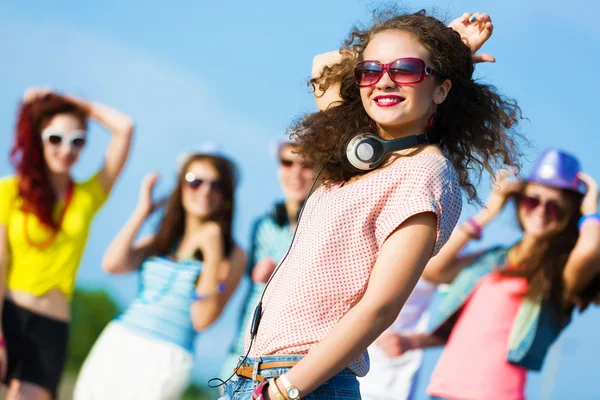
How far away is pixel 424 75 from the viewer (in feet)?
6.72

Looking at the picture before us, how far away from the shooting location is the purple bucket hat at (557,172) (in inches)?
209

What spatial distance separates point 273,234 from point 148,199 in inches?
42.7

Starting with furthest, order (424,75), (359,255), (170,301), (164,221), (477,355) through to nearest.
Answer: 1. (164,221)
2. (170,301)
3. (477,355)
4. (424,75)
5. (359,255)

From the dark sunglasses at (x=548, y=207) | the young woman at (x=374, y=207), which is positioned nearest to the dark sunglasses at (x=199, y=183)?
the dark sunglasses at (x=548, y=207)

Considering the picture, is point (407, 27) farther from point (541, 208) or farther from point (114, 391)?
point (114, 391)

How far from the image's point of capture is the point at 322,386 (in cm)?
189

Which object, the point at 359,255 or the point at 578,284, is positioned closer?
the point at 359,255

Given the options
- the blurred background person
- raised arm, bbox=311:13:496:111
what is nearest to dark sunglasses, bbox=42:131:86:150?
the blurred background person

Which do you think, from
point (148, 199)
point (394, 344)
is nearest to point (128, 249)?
point (148, 199)

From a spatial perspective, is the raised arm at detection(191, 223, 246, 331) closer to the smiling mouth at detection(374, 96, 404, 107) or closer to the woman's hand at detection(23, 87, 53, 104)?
the woman's hand at detection(23, 87, 53, 104)

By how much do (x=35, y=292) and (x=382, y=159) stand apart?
4.30 m

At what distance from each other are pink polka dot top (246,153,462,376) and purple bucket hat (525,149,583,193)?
11.6 feet

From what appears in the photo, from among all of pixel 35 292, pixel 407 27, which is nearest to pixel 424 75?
pixel 407 27

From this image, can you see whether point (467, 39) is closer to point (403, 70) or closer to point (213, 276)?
point (403, 70)
